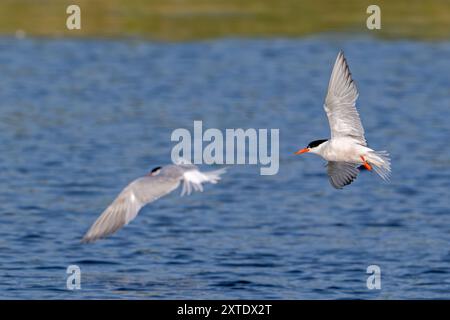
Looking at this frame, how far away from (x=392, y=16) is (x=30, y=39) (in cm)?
976

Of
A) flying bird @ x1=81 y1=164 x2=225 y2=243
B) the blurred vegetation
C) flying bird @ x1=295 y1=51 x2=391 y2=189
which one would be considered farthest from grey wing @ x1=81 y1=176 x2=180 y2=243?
the blurred vegetation

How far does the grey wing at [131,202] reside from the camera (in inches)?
392

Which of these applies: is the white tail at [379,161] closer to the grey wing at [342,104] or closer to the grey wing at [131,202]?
the grey wing at [342,104]

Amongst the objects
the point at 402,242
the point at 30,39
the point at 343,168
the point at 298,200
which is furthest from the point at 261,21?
the point at 343,168

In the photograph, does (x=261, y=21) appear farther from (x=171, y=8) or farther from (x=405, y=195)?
(x=405, y=195)

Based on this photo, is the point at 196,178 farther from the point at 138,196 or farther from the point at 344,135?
the point at 344,135

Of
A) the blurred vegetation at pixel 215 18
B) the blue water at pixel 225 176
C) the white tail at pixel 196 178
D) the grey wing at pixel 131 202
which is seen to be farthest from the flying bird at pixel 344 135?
the blurred vegetation at pixel 215 18

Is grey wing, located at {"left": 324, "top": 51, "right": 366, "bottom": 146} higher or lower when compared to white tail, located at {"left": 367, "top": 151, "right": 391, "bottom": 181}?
higher

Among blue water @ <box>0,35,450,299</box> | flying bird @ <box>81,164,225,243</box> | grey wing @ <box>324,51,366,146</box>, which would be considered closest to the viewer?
flying bird @ <box>81,164,225,243</box>

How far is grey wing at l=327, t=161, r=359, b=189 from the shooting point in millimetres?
11383

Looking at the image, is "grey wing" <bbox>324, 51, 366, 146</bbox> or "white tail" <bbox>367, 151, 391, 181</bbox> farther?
"grey wing" <bbox>324, 51, 366, 146</bbox>

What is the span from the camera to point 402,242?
14.4m

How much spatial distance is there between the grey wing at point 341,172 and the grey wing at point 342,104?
0.43 meters

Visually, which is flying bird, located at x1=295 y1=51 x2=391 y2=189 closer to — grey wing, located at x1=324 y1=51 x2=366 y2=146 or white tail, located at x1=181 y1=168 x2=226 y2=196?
grey wing, located at x1=324 y1=51 x2=366 y2=146
